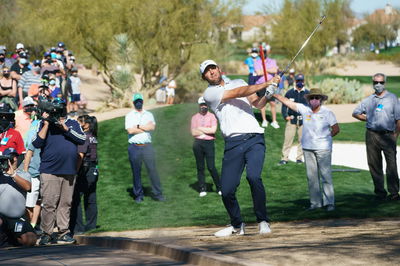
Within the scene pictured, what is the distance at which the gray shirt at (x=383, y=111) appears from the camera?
1424cm

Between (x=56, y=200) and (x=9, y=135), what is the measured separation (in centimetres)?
183

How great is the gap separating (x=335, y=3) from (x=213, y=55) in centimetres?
989

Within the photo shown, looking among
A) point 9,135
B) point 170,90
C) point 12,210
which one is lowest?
point 12,210

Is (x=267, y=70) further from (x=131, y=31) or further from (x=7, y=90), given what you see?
(x=131, y=31)

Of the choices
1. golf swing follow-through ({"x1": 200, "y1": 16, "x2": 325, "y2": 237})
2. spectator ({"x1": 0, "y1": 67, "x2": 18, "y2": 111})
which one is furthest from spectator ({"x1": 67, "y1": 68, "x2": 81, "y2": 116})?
golf swing follow-through ({"x1": 200, "y1": 16, "x2": 325, "y2": 237})

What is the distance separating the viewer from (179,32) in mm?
36250

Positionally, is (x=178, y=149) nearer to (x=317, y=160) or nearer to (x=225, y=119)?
(x=317, y=160)

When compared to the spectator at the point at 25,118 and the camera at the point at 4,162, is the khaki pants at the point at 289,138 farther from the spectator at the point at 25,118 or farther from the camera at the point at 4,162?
the camera at the point at 4,162

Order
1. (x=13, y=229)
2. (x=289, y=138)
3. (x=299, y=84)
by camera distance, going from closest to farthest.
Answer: (x=13, y=229)
(x=299, y=84)
(x=289, y=138)

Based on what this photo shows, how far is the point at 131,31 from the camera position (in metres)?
35.2

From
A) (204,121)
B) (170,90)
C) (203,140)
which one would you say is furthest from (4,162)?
(170,90)

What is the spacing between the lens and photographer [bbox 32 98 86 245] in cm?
1119

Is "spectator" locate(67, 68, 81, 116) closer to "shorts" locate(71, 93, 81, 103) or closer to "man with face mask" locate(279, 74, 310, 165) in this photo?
"shorts" locate(71, 93, 81, 103)

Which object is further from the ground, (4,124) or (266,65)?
(266,65)
